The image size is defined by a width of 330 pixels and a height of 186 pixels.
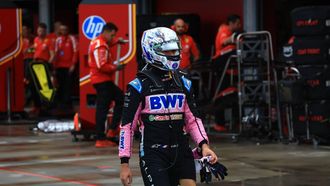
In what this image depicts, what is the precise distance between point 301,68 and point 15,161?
4.97m

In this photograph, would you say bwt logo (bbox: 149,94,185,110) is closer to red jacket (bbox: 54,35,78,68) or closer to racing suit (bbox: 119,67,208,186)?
racing suit (bbox: 119,67,208,186)

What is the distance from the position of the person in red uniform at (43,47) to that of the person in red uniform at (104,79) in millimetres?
6525

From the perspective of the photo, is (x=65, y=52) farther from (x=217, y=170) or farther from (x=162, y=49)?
(x=217, y=170)

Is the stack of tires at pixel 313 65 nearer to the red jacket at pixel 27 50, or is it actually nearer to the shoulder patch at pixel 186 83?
the shoulder patch at pixel 186 83

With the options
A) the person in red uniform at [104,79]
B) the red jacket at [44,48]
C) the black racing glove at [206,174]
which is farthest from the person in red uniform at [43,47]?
the black racing glove at [206,174]

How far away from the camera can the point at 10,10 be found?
717 inches

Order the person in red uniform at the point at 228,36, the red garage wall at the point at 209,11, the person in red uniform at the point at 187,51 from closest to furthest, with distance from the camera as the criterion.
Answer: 1. the person in red uniform at the point at 228,36
2. the person in red uniform at the point at 187,51
3. the red garage wall at the point at 209,11

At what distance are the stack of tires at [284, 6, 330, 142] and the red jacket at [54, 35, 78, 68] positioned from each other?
770 cm

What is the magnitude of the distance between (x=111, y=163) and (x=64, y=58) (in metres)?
9.31

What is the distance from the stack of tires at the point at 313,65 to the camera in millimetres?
12680

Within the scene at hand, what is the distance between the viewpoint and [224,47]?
48.7ft

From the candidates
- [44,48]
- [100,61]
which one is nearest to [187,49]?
Answer: [100,61]

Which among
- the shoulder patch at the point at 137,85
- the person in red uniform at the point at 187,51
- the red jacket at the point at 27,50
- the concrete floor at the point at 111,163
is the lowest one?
the concrete floor at the point at 111,163

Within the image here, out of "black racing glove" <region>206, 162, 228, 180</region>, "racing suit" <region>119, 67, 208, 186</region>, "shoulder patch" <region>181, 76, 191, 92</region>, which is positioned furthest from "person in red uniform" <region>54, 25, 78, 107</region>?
"black racing glove" <region>206, 162, 228, 180</region>
